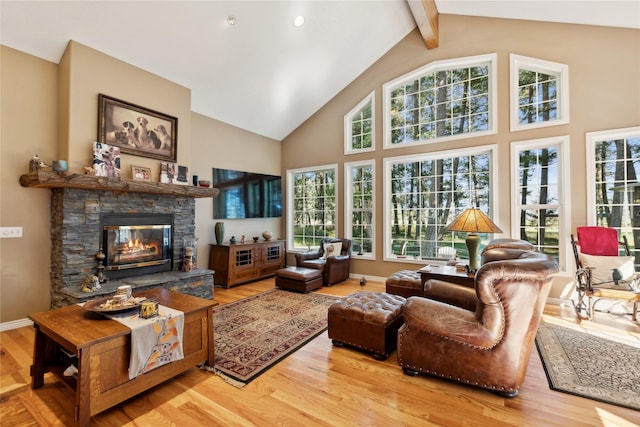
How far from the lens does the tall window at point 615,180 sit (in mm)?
3768

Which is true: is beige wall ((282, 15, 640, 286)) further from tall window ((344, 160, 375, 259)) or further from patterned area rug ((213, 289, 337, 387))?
patterned area rug ((213, 289, 337, 387))

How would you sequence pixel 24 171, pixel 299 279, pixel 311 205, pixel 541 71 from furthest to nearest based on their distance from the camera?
pixel 311 205 < pixel 299 279 < pixel 541 71 < pixel 24 171

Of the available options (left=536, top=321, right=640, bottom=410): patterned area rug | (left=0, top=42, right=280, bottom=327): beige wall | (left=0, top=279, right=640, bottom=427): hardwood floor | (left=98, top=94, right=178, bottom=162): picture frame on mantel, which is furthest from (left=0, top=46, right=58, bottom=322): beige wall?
(left=536, top=321, right=640, bottom=410): patterned area rug

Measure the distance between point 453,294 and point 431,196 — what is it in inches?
115

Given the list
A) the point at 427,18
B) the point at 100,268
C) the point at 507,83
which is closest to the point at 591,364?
the point at 507,83

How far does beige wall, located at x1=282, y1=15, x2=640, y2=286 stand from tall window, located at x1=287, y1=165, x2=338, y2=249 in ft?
0.95

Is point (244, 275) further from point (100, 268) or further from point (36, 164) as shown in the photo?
point (36, 164)

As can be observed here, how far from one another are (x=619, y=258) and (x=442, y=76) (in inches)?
150

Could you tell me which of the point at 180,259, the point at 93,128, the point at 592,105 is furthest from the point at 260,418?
the point at 592,105

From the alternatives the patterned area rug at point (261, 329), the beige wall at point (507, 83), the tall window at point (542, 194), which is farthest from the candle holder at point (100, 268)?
the tall window at point (542, 194)

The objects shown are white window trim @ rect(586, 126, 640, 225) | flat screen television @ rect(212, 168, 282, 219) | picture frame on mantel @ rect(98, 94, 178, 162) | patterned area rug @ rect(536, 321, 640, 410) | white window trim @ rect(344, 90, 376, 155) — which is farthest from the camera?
white window trim @ rect(344, 90, 376, 155)

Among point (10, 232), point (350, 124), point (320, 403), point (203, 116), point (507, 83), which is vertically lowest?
point (320, 403)

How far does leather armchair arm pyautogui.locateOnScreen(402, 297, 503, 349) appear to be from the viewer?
6.39 ft

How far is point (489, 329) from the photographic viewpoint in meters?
1.94
